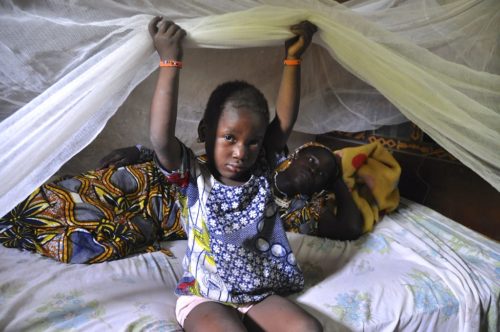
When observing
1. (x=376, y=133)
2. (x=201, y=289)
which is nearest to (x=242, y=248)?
(x=201, y=289)

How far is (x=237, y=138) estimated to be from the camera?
0.87 metres

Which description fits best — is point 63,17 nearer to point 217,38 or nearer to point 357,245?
point 217,38

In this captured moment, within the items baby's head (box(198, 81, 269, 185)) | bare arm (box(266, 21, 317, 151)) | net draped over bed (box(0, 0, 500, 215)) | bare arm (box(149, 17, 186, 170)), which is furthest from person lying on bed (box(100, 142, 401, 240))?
bare arm (box(149, 17, 186, 170))

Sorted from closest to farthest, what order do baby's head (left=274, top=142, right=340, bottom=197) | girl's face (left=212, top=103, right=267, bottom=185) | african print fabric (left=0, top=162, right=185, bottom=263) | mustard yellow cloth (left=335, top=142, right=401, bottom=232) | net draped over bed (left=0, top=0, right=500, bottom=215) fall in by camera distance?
net draped over bed (left=0, top=0, right=500, bottom=215) → girl's face (left=212, top=103, right=267, bottom=185) → african print fabric (left=0, top=162, right=185, bottom=263) → baby's head (left=274, top=142, right=340, bottom=197) → mustard yellow cloth (left=335, top=142, right=401, bottom=232)

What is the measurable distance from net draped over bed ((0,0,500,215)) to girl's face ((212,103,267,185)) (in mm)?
167

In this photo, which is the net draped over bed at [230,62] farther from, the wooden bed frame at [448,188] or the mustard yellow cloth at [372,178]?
the wooden bed frame at [448,188]

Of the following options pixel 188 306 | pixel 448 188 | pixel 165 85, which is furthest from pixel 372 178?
pixel 165 85

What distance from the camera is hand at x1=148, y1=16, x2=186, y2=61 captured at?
29.0 inches

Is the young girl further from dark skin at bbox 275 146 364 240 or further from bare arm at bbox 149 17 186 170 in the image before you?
dark skin at bbox 275 146 364 240

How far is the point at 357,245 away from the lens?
1.49 metres

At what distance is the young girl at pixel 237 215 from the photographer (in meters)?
0.88

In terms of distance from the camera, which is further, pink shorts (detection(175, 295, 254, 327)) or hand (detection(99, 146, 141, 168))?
hand (detection(99, 146, 141, 168))

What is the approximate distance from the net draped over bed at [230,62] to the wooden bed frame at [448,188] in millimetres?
454

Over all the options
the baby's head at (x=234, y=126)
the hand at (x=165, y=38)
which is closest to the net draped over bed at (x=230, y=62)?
the hand at (x=165, y=38)
